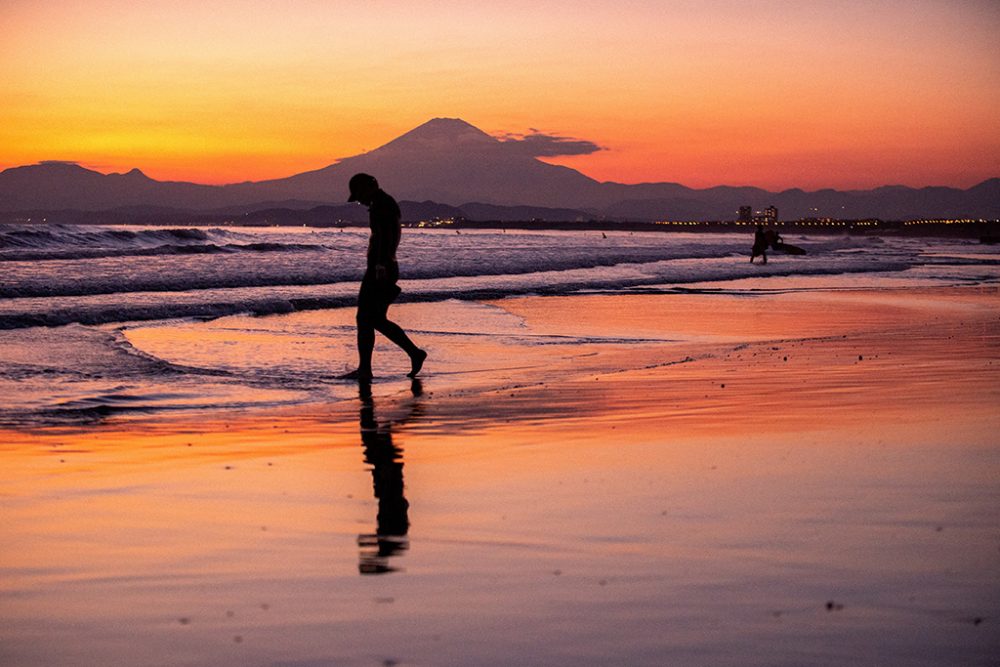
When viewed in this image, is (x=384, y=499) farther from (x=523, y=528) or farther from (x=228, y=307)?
(x=228, y=307)

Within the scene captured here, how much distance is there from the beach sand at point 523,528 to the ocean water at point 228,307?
950 mm

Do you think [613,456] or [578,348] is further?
[578,348]

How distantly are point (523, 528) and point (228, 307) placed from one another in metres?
14.1

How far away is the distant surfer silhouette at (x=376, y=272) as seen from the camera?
1048cm

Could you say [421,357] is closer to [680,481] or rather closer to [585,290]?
[680,481]

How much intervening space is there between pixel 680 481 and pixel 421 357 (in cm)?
538

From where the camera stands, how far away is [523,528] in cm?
465

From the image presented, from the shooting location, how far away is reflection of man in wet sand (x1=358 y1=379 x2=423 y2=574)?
4.25 m

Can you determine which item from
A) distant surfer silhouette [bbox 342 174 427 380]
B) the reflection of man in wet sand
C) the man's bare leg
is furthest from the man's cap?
the reflection of man in wet sand

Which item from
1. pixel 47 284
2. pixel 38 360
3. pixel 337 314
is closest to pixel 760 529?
pixel 38 360

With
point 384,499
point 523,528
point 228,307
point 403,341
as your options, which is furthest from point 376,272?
point 228,307

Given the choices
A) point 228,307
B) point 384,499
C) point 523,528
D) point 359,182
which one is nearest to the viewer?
point 523,528

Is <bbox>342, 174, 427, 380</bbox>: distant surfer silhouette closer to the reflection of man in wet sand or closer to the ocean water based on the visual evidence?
the ocean water

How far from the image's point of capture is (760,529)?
15.0 feet
